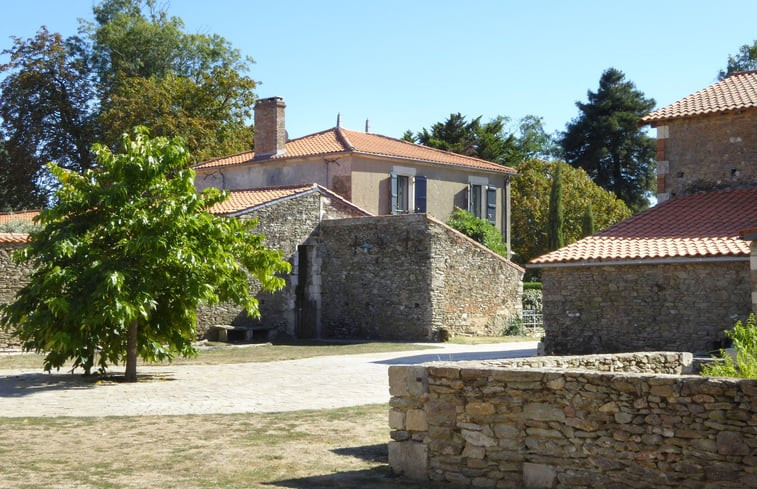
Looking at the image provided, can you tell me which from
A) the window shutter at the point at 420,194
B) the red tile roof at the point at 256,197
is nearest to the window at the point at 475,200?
the window shutter at the point at 420,194

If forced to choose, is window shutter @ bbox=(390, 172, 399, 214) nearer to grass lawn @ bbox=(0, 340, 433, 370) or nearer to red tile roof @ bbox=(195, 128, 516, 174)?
red tile roof @ bbox=(195, 128, 516, 174)

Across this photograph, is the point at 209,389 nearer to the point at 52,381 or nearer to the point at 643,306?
the point at 52,381

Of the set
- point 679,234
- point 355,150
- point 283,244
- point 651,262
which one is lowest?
point 651,262

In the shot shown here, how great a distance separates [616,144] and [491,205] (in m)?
20.2

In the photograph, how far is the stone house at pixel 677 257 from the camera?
55.7ft

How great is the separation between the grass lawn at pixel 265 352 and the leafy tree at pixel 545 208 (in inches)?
→ 810

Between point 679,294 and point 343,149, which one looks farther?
point 343,149

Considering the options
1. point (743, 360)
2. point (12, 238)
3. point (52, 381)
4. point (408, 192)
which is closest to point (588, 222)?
point (408, 192)

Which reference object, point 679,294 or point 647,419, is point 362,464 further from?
point 679,294

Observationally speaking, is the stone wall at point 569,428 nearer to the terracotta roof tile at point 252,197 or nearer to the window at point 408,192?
the terracotta roof tile at point 252,197

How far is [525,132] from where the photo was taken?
71.2 metres

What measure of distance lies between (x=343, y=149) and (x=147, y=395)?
690 inches

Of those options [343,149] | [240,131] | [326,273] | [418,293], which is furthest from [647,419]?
[240,131]

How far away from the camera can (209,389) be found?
14.5 meters
